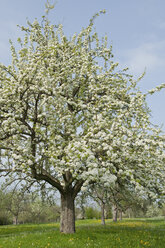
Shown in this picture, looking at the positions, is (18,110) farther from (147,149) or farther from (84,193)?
(84,193)

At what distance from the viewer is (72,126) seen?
12.1 m

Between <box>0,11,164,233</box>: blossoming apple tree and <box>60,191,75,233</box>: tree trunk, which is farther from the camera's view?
<box>60,191,75,233</box>: tree trunk

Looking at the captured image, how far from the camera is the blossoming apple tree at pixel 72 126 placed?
9344mm

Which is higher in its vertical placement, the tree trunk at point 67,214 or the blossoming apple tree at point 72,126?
the blossoming apple tree at point 72,126

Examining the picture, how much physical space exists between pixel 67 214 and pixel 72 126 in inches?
222

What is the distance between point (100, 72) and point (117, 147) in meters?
7.39

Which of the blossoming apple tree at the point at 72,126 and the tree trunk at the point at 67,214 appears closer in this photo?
the blossoming apple tree at the point at 72,126

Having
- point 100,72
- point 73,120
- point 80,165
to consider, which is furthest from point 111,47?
point 80,165

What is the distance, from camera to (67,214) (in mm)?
13555

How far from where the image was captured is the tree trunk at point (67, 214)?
43.8 feet

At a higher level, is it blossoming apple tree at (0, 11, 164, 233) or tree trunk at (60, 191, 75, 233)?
blossoming apple tree at (0, 11, 164, 233)

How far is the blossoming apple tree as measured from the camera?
9.34 meters

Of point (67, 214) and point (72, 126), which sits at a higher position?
point (72, 126)

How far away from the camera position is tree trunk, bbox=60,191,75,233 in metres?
13.3
